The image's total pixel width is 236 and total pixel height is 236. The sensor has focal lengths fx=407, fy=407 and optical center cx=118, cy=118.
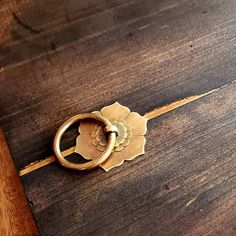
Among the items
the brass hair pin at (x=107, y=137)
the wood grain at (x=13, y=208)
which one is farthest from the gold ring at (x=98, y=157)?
the wood grain at (x=13, y=208)

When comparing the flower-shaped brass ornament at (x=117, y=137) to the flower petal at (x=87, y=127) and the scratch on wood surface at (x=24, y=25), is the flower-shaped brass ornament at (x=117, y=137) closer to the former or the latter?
the flower petal at (x=87, y=127)

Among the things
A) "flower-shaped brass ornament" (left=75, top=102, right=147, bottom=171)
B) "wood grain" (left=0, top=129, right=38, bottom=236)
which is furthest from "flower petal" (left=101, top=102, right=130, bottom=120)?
"wood grain" (left=0, top=129, right=38, bottom=236)

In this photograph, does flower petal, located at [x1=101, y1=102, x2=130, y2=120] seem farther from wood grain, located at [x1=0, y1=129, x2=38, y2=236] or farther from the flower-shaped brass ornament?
wood grain, located at [x1=0, y1=129, x2=38, y2=236]

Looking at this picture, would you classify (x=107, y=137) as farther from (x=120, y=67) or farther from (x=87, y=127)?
(x=120, y=67)

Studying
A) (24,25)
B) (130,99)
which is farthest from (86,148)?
(24,25)

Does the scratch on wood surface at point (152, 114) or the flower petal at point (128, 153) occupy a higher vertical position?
the scratch on wood surface at point (152, 114)

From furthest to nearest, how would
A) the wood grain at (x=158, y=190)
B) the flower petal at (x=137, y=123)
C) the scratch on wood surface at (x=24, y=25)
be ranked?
the scratch on wood surface at (x=24, y=25) < the flower petal at (x=137, y=123) < the wood grain at (x=158, y=190)
